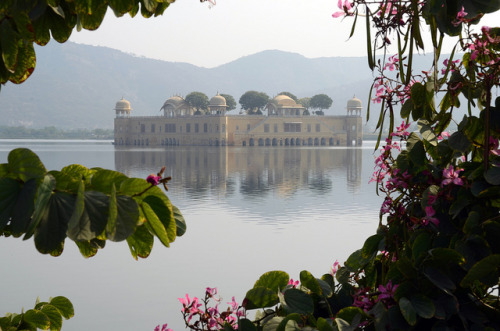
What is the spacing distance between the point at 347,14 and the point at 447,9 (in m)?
0.25

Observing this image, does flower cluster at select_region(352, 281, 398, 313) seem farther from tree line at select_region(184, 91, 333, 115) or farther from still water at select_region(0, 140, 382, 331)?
tree line at select_region(184, 91, 333, 115)

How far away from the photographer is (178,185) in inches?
506

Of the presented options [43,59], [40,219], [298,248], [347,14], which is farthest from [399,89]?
[43,59]

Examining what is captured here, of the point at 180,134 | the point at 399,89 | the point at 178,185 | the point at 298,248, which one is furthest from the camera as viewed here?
the point at 180,134

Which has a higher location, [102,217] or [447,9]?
[447,9]

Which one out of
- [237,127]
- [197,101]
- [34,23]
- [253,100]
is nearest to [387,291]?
[34,23]

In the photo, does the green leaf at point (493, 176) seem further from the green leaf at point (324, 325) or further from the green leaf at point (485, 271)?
the green leaf at point (324, 325)

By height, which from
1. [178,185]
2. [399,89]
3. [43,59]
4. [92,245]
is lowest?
[178,185]

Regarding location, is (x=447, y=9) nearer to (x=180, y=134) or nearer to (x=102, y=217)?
(x=102, y=217)

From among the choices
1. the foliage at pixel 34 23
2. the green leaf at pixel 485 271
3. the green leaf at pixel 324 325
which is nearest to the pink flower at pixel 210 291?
the green leaf at pixel 324 325

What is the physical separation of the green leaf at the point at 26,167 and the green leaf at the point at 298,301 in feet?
1.98

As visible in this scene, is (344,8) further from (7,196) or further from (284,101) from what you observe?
(284,101)

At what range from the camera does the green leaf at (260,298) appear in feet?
3.67

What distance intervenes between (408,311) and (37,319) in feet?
2.11
